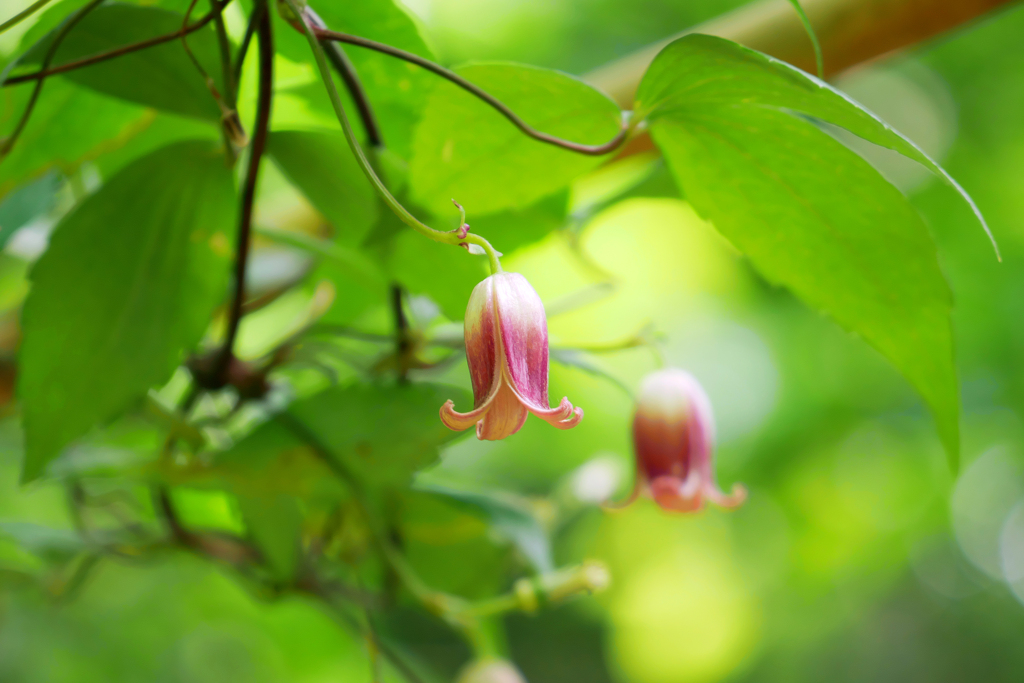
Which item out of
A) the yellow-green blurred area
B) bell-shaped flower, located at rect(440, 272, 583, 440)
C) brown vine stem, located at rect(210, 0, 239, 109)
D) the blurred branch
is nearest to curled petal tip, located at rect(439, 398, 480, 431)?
bell-shaped flower, located at rect(440, 272, 583, 440)

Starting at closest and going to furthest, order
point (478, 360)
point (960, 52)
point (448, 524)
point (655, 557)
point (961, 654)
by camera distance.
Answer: point (478, 360)
point (448, 524)
point (960, 52)
point (655, 557)
point (961, 654)

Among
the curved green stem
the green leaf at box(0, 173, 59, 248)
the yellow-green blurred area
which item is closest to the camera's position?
the curved green stem

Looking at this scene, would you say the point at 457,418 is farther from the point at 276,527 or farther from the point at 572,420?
the point at 276,527

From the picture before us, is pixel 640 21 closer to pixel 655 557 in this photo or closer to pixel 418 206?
pixel 655 557

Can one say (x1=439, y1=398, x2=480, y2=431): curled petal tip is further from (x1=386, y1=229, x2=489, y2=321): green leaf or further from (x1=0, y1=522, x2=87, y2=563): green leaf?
(x1=0, y1=522, x2=87, y2=563): green leaf

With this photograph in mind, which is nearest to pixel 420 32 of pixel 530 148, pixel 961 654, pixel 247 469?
pixel 530 148

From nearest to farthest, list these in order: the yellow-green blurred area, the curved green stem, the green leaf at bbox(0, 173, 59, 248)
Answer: the curved green stem < the green leaf at bbox(0, 173, 59, 248) < the yellow-green blurred area
